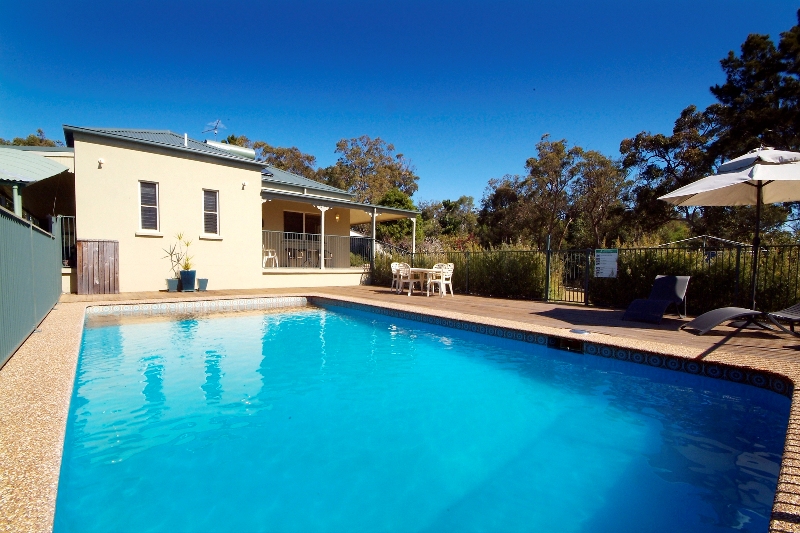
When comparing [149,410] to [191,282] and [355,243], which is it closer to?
[191,282]

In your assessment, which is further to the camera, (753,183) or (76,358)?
(753,183)

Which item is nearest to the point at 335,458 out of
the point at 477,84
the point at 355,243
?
the point at 355,243

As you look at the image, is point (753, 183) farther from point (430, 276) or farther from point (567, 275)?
point (430, 276)

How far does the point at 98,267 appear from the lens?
10.2 meters

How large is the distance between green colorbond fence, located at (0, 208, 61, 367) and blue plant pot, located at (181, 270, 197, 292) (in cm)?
456

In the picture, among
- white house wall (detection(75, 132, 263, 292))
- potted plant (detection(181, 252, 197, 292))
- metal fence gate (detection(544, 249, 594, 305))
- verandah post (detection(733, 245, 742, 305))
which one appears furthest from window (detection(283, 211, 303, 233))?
verandah post (detection(733, 245, 742, 305))

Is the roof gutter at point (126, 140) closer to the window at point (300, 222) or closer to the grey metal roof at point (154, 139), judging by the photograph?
the grey metal roof at point (154, 139)

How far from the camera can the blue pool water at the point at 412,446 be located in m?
2.38

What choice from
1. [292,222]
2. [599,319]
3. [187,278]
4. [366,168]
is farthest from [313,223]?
[366,168]

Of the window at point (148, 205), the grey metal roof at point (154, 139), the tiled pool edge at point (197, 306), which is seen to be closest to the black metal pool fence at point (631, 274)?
the tiled pool edge at point (197, 306)

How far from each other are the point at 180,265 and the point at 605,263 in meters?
11.5

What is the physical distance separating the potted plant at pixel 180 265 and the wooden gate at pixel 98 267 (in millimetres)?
1228

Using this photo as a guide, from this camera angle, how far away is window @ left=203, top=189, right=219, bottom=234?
477 inches

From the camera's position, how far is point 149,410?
3766 millimetres
